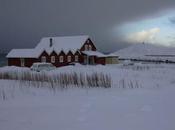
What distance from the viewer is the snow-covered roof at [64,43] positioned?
5788 cm

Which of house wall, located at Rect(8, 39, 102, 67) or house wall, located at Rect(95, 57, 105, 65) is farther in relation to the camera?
house wall, located at Rect(95, 57, 105, 65)

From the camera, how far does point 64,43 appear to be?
61.3 meters

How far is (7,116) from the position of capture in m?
9.62

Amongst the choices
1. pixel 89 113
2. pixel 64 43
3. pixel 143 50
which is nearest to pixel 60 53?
pixel 64 43

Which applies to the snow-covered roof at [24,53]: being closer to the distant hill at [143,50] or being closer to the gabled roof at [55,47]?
the gabled roof at [55,47]

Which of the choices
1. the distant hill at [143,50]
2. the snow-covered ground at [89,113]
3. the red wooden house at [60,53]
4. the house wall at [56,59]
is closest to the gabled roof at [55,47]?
the red wooden house at [60,53]

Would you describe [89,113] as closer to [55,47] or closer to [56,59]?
[56,59]

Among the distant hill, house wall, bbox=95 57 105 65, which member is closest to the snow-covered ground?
house wall, bbox=95 57 105 65

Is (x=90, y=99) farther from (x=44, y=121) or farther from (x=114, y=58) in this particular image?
(x=114, y=58)

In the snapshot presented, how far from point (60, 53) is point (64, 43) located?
5.78 m

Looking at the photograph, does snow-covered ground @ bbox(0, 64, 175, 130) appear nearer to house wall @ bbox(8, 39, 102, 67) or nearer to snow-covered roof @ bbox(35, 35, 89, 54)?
house wall @ bbox(8, 39, 102, 67)

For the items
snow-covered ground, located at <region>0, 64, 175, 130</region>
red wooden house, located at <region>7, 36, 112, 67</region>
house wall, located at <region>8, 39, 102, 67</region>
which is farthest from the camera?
red wooden house, located at <region>7, 36, 112, 67</region>

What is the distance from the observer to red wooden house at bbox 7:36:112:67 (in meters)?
53.4

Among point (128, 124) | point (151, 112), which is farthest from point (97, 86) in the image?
point (128, 124)
